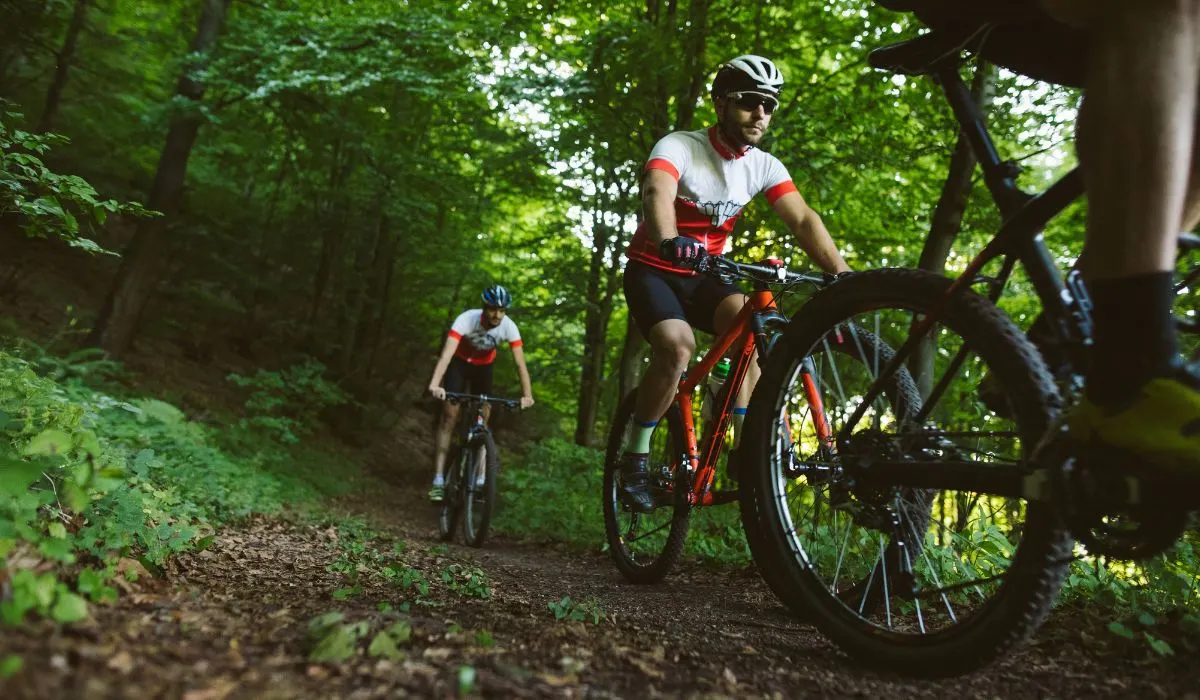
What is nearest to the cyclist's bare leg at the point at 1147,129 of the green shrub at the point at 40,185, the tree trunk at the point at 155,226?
the green shrub at the point at 40,185

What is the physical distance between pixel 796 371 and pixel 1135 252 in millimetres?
1065

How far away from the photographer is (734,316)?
3.81 metres

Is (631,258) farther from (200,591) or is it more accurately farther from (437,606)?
(200,591)

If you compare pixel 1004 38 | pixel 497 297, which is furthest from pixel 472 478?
pixel 1004 38

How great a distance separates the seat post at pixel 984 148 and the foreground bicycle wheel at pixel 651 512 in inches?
93.0

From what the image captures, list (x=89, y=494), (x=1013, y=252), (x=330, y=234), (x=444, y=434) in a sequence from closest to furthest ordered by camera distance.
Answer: (x=1013, y=252)
(x=89, y=494)
(x=444, y=434)
(x=330, y=234)

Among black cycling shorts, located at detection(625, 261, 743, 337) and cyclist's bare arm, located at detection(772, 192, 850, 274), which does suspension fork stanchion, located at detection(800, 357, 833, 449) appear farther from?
black cycling shorts, located at detection(625, 261, 743, 337)

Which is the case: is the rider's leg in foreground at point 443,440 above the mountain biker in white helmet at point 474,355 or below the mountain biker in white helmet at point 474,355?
below

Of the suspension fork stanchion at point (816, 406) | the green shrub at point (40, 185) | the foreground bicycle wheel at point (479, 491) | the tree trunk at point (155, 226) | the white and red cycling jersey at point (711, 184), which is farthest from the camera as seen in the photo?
the tree trunk at point (155, 226)

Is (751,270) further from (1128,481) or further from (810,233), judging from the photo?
(1128,481)

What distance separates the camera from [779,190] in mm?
3967

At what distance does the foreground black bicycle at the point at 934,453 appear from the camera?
165 cm

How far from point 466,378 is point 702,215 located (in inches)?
199

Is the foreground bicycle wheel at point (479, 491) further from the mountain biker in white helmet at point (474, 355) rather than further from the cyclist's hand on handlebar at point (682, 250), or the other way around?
the cyclist's hand on handlebar at point (682, 250)
